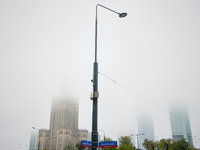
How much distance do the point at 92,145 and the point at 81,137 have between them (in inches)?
7937

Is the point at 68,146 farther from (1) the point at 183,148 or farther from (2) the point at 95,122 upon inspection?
(2) the point at 95,122

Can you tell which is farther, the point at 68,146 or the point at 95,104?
the point at 68,146

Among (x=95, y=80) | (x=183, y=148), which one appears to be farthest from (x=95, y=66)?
(x=183, y=148)

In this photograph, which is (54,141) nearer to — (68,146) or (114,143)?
(68,146)

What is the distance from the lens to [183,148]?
6762 cm

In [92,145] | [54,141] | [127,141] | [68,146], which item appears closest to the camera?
[92,145]

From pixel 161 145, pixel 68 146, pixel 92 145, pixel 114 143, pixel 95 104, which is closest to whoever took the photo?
pixel 92 145

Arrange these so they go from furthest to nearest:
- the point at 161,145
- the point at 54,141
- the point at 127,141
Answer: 1. the point at 54,141
2. the point at 127,141
3. the point at 161,145

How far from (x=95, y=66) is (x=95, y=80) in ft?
2.83

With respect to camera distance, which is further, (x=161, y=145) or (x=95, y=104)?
(x=161, y=145)

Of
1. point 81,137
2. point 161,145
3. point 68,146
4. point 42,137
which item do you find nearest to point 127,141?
point 161,145

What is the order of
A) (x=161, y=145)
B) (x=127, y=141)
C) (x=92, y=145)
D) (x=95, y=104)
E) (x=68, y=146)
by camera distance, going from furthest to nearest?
(x=127, y=141)
(x=161, y=145)
(x=68, y=146)
(x=95, y=104)
(x=92, y=145)

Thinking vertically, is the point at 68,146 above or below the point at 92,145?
below

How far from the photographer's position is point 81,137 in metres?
198
